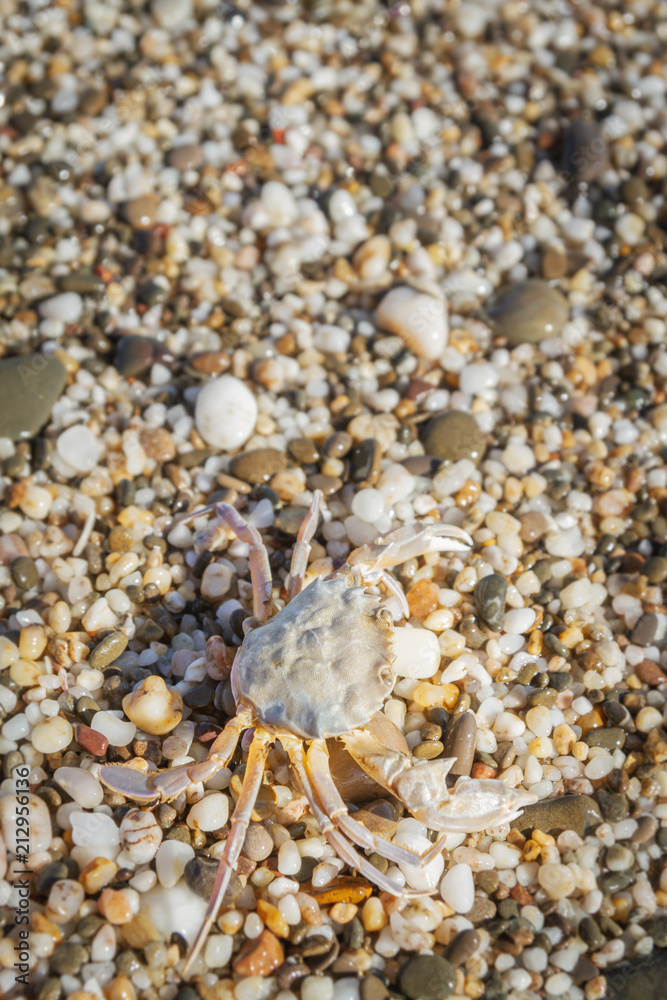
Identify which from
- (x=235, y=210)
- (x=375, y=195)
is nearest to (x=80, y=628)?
(x=235, y=210)

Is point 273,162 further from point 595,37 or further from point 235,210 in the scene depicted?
point 595,37

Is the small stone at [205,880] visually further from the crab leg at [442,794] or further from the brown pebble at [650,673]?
the brown pebble at [650,673]

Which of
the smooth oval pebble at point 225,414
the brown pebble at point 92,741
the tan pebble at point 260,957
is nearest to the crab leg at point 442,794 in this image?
the tan pebble at point 260,957

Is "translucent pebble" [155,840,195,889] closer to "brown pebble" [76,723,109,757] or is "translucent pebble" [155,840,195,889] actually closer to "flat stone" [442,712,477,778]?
"brown pebble" [76,723,109,757]

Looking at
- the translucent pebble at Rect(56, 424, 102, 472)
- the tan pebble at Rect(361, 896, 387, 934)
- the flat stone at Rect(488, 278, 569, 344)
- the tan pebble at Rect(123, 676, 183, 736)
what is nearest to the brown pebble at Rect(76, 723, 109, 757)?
the tan pebble at Rect(123, 676, 183, 736)

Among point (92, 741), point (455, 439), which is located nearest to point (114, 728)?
point (92, 741)

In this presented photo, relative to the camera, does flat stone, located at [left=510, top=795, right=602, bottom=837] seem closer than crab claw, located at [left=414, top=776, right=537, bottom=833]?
No
